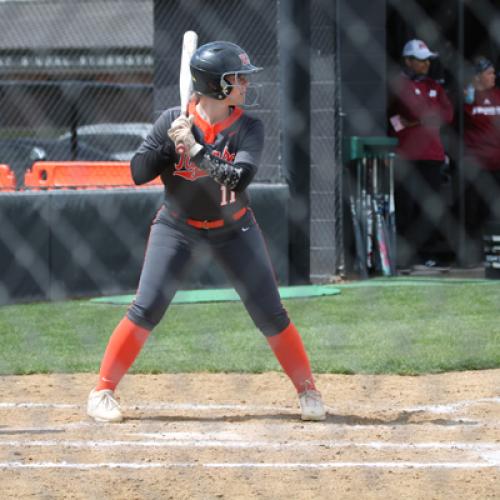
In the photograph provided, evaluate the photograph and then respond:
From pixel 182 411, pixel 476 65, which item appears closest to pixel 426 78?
pixel 476 65

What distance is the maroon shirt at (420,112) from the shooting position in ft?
37.3

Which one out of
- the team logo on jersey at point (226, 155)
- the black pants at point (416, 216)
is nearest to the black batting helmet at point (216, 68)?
the team logo on jersey at point (226, 155)

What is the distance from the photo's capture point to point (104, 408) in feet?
18.4

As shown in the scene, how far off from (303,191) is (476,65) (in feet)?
7.12

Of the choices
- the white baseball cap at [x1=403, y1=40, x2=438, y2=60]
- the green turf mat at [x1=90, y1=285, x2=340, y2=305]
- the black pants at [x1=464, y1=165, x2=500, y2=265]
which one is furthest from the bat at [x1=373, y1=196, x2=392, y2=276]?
the white baseball cap at [x1=403, y1=40, x2=438, y2=60]

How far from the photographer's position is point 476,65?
11.8 meters

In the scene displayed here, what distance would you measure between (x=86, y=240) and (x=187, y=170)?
16.2 feet

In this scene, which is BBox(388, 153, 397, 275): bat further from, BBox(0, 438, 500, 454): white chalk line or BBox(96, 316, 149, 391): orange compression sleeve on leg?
BBox(0, 438, 500, 454): white chalk line

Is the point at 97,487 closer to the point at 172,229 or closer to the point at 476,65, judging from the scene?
the point at 172,229

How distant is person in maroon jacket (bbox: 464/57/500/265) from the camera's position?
11711 millimetres

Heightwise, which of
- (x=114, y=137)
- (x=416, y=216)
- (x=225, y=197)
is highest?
(x=225, y=197)

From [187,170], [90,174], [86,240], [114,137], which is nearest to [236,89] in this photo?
[187,170]

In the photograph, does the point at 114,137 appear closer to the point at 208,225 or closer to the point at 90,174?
the point at 90,174

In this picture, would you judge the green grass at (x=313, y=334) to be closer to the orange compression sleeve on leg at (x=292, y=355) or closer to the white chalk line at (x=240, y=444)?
the orange compression sleeve on leg at (x=292, y=355)
